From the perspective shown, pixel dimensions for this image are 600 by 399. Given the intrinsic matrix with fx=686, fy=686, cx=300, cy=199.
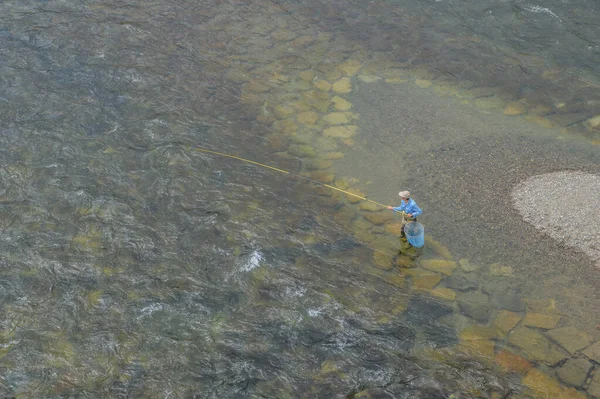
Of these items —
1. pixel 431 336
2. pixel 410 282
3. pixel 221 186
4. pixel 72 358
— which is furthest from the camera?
pixel 221 186

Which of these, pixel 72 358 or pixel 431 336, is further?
pixel 431 336

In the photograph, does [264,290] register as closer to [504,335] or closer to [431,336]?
[431,336]

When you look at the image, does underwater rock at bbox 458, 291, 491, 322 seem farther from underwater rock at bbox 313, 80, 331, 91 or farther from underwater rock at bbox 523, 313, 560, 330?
underwater rock at bbox 313, 80, 331, 91

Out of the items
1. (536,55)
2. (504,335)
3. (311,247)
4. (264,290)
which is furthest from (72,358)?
(536,55)

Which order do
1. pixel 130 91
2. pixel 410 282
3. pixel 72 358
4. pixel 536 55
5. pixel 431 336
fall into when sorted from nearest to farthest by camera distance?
pixel 72 358 < pixel 431 336 < pixel 410 282 < pixel 130 91 < pixel 536 55

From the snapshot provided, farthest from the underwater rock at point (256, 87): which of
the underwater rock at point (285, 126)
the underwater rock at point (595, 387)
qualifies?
the underwater rock at point (595, 387)

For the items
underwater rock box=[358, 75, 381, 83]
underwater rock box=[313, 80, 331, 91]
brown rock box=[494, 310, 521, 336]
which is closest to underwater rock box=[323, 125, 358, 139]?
underwater rock box=[313, 80, 331, 91]
